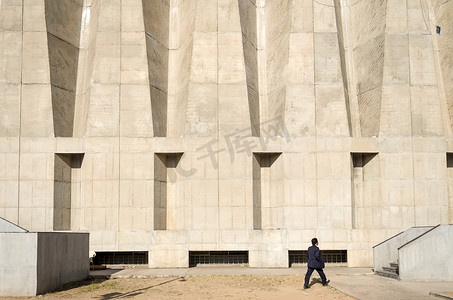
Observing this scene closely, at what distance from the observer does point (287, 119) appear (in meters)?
22.1

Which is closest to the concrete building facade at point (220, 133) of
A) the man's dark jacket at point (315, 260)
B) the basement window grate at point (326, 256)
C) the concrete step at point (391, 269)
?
A: the basement window grate at point (326, 256)

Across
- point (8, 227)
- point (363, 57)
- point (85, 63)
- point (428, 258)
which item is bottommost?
point (428, 258)

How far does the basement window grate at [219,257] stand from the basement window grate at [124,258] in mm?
2337

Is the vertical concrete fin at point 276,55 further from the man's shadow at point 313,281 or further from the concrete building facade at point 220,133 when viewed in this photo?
the man's shadow at point 313,281

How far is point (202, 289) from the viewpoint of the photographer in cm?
1462

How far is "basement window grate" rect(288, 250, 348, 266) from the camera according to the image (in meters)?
21.6

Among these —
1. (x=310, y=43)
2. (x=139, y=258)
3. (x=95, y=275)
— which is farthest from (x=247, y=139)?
(x=95, y=275)

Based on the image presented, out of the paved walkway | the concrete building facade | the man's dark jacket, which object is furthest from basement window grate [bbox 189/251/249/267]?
the man's dark jacket

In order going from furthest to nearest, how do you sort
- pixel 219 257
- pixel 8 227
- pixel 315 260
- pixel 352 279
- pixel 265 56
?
1. pixel 265 56
2. pixel 219 257
3. pixel 352 279
4. pixel 8 227
5. pixel 315 260

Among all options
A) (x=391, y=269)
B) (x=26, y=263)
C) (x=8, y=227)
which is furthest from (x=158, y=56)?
(x=391, y=269)

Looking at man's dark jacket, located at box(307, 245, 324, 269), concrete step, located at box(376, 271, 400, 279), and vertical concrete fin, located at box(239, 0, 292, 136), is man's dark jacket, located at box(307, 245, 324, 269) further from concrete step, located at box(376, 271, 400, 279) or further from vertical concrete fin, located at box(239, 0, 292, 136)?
vertical concrete fin, located at box(239, 0, 292, 136)

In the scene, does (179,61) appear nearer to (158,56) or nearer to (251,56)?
(158,56)

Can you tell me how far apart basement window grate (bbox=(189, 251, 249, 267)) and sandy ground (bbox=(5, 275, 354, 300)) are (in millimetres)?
4242

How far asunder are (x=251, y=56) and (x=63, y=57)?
32.5 ft
